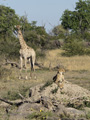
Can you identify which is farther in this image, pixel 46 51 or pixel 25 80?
pixel 46 51

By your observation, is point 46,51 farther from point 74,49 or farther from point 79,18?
point 79,18

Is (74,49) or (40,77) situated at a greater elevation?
(74,49)

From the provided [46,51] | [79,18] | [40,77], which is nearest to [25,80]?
→ [40,77]

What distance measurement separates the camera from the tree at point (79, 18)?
52.0 metres

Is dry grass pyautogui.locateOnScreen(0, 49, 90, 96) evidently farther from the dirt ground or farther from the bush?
the bush

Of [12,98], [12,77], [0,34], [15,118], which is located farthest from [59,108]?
[0,34]

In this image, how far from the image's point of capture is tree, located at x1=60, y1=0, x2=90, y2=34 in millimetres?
51969

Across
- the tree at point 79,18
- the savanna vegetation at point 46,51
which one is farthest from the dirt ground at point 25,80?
the tree at point 79,18

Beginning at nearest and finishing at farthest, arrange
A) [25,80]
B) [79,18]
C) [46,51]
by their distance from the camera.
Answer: [25,80] < [46,51] < [79,18]

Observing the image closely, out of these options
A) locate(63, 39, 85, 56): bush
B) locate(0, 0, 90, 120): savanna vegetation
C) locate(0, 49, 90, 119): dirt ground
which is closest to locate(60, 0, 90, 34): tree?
locate(0, 0, 90, 120): savanna vegetation

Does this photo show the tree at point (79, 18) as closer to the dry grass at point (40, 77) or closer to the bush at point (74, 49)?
the bush at point (74, 49)

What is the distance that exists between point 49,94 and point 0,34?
949 inches

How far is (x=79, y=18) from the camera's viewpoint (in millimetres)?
52938

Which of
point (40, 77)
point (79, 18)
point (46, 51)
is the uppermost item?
point (79, 18)
